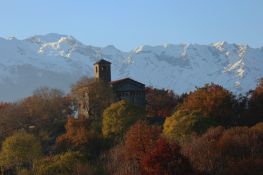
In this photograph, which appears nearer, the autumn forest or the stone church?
the autumn forest

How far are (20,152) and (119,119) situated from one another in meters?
12.9

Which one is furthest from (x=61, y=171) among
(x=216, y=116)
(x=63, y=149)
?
(x=216, y=116)

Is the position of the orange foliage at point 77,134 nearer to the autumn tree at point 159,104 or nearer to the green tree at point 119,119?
the green tree at point 119,119

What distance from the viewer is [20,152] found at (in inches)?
3004

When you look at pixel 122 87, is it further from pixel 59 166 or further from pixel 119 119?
pixel 59 166

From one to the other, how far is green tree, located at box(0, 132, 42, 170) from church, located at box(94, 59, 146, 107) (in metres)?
26.0

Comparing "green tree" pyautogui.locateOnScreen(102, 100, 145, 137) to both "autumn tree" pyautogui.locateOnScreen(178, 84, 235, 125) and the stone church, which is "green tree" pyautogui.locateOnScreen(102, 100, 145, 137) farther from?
the stone church

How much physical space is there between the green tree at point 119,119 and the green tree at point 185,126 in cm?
706

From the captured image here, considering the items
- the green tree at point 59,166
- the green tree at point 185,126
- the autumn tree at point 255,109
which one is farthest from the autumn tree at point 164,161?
the autumn tree at point 255,109

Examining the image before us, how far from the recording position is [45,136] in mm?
87188

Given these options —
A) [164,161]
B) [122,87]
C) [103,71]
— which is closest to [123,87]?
[122,87]

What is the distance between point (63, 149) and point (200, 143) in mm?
22235

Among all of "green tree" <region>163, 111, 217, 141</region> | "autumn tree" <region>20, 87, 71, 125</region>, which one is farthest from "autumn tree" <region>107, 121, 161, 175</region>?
"autumn tree" <region>20, 87, 71, 125</region>

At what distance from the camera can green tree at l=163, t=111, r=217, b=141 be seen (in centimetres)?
7131
